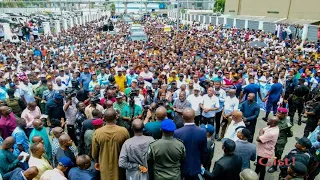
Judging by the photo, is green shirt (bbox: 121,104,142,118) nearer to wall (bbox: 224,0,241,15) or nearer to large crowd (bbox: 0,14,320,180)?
large crowd (bbox: 0,14,320,180)

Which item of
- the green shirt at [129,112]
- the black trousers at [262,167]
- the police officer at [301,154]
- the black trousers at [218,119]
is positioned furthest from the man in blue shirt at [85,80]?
the police officer at [301,154]

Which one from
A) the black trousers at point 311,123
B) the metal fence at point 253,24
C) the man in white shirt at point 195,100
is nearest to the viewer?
the black trousers at point 311,123

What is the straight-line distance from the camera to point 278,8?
112ft

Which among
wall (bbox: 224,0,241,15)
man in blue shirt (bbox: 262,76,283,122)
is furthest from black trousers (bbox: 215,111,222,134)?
wall (bbox: 224,0,241,15)

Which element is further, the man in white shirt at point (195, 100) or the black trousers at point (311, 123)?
the man in white shirt at point (195, 100)

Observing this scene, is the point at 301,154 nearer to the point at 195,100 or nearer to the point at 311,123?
the point at 311,123

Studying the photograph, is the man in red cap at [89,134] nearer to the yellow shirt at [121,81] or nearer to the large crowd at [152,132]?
the large crowd at [152,132]

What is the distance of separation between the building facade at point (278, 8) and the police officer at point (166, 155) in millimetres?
30836

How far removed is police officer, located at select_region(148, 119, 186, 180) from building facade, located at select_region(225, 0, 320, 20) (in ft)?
101

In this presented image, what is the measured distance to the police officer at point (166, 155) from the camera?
3.37 m

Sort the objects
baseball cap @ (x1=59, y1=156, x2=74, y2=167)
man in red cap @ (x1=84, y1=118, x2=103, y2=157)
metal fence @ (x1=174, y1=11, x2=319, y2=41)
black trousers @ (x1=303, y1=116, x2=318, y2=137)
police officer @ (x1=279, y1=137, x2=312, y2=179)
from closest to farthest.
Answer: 1. baseball cap @ (x1=59, y1=156, x2=74, y2=167)
2. police officer @ (x1=279, y1=137, x2=312, y2=179)
3. man in red cap @ (x1=84, y1=118, x2=103, y2=157)
4. black trousers @ (x1=303, y1=116, x2=318, y2=137)
5. metal fence @ (x1=174, y1=11, x2=319, y2=41)

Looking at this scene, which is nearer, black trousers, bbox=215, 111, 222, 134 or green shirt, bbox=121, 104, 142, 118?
green shirt, bbox=121, 104, 142, 118

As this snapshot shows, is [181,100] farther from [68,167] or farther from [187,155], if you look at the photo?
[68,167]

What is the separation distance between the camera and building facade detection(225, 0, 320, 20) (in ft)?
95.1
